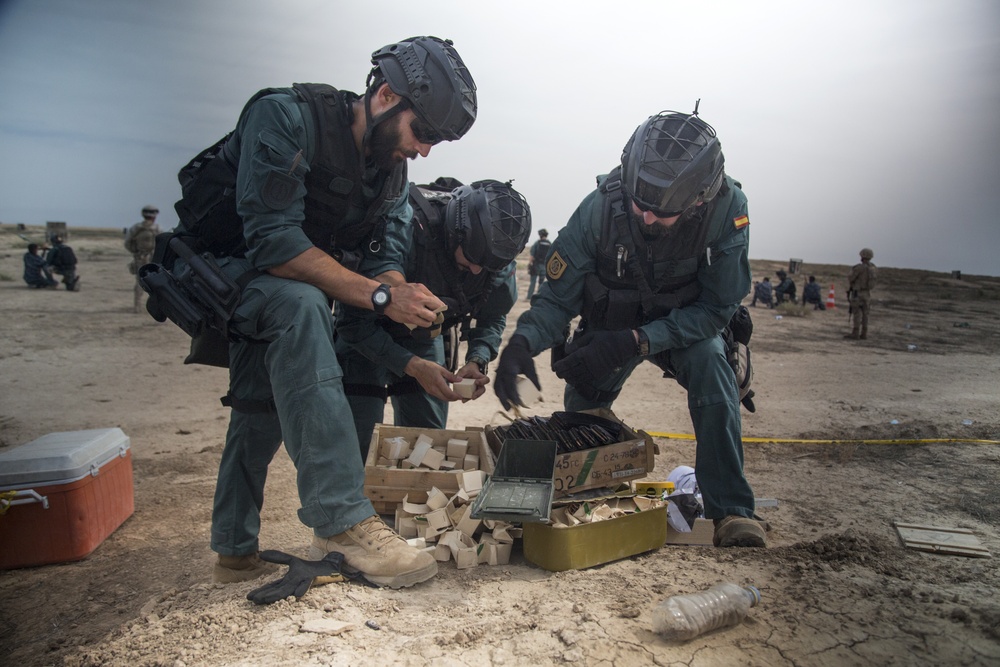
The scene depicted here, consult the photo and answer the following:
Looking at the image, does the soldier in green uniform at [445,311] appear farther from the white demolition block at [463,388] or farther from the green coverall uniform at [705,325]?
the green coverall uniform at [705,325]

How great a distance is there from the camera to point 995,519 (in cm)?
364

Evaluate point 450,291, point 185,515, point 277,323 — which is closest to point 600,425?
point 450,291

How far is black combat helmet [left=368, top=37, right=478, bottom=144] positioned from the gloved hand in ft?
5.86

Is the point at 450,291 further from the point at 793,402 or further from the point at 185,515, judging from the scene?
the point at 793,402

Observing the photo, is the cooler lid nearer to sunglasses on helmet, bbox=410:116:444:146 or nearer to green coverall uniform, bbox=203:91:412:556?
green coverall uniform, bbox=203:91:412:556

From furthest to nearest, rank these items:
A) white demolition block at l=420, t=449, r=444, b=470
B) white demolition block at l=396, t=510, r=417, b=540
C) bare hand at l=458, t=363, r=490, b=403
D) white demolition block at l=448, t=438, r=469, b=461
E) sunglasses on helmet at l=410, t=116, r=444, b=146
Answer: bare hand at l=458, t=363, r=490, b=403 → white demolition block at l=448, t=438, r=469, b=461 → white demolition block at l=420, t=449, r=444, b=470 → white demolition block at l=396, t=510, r=417, b=540 → sunglasses on helmet at l=410, t=116, r=444, b=146

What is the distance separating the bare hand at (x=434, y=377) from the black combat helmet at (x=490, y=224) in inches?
26.1

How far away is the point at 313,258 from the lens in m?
2.76

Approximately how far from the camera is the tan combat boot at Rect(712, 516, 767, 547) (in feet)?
10.2

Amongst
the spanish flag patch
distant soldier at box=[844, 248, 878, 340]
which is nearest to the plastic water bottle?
the spanish flag patch

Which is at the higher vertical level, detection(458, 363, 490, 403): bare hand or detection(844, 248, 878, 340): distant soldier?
detection(844, 248, 878, 340): distant soldier

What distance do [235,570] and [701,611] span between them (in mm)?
2124

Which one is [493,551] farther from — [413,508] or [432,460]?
[432,460]

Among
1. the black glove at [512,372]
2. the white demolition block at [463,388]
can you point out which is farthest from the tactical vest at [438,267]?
the black glove at [512,372]
